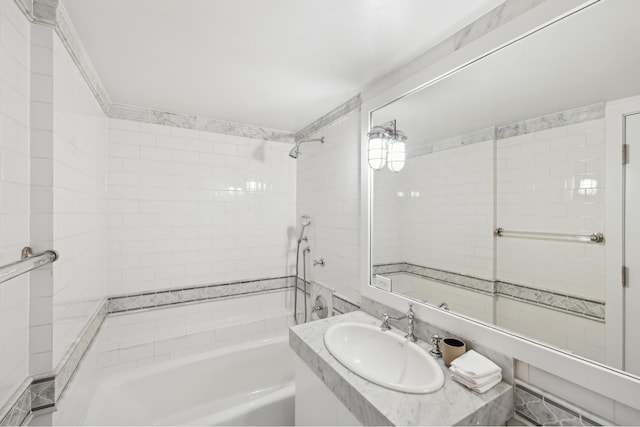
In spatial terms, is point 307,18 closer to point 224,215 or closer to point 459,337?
point 459,337

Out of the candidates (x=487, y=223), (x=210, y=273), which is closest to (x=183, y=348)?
(x=210, y=273)

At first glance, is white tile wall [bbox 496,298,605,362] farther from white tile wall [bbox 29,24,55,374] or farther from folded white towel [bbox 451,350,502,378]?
white tile wall [bbox 29,24,55,374]

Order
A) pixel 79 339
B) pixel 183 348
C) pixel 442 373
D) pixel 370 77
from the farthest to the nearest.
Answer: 1. pixel 183 348
2. pixel 370 77
3. pixel 79 339
4. pixel 442 373

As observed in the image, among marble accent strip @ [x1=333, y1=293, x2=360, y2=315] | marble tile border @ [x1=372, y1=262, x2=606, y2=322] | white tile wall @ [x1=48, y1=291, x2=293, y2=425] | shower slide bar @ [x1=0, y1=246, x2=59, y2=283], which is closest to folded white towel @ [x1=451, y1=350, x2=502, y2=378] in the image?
marble tile border @ [x1=372, y1=262, x2=606, y2=322]

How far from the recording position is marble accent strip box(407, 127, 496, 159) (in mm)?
1263

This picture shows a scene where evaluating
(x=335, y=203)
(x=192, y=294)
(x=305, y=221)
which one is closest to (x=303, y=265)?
(x=305, y=221)

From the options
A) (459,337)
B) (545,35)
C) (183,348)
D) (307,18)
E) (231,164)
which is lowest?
(183,348)

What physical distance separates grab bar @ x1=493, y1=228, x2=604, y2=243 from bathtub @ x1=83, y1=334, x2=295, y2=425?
1677mm

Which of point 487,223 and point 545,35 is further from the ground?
point 545,35

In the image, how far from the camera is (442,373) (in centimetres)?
110

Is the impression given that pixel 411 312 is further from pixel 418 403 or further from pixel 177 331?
pixel 177 331

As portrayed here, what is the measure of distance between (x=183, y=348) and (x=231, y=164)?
5.47 feet

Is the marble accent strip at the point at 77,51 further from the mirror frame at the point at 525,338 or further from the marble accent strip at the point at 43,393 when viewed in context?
the mirror frame at the point at 525,338

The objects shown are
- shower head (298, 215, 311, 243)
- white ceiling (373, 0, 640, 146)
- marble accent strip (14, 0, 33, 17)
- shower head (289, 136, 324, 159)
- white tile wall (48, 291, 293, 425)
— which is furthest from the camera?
shower head (298, 215, 311, 243)
